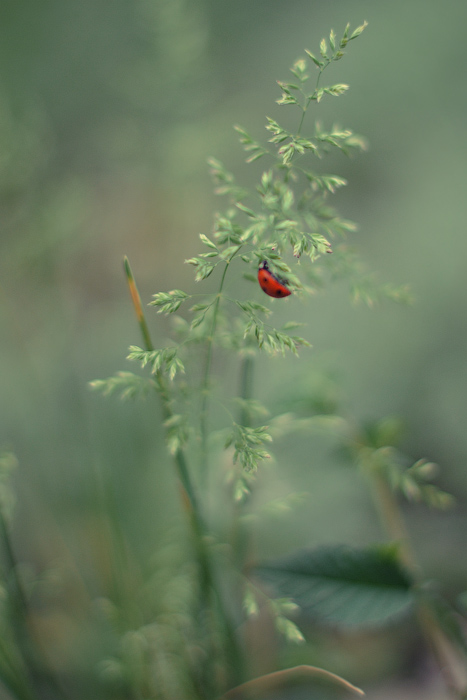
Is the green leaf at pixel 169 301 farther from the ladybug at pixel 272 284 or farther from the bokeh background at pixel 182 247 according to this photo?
the bokeh background at pixel 182 247


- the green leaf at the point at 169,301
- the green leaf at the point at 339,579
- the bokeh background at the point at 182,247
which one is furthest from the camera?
the bokeh background at the point at 182,247

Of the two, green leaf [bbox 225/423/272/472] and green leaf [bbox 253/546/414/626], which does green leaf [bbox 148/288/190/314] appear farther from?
green leaf [bbox 253/546/414/626]

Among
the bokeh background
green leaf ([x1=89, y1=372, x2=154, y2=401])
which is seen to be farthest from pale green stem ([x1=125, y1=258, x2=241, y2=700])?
the bokeh background

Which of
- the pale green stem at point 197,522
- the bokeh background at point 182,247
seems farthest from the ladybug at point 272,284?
the bokeh background at point 182,247

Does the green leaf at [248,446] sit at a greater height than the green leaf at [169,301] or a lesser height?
lesser

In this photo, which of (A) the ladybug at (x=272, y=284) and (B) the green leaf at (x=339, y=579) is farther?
(B) the green leaf at (x=339, y=579)

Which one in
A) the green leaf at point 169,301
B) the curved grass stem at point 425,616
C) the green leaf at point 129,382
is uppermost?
the green leaf at point 169,301
